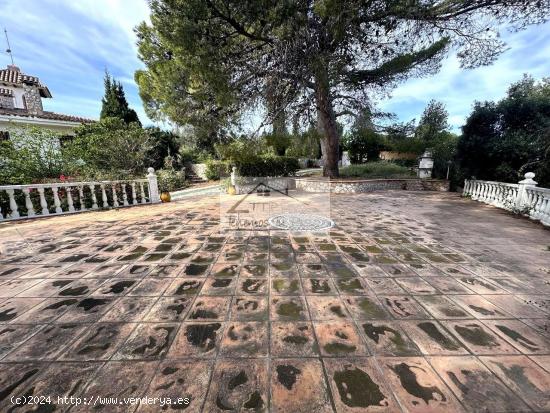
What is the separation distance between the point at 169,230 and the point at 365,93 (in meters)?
9.68

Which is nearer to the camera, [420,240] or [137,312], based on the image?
[137,312]

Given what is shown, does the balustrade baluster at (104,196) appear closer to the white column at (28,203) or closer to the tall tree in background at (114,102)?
the white column at (28,203)

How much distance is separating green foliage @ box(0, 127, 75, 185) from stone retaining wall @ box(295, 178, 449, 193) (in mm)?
9437

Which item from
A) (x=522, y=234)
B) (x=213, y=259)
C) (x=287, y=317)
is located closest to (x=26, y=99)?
(x=213, y=259)

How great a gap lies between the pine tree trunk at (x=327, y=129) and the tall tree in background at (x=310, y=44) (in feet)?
0.22

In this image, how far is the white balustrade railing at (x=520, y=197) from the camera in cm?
553

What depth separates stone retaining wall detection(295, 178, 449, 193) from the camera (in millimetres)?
10578

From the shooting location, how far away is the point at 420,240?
421 cm

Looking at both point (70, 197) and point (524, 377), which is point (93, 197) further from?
point (524, 377)

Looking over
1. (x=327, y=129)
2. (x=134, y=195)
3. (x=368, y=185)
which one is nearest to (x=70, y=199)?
(x=134, y=195)

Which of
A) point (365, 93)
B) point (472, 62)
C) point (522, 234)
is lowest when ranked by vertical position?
point (522, 234)

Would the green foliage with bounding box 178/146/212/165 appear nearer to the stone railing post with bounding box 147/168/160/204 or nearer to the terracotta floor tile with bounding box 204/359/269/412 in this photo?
the stone railing post with bounding box 147/168/160/204

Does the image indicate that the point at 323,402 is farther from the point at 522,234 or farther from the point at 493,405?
the point at 522,234

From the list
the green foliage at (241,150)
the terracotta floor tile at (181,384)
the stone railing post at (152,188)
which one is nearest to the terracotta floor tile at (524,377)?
the terracotta floor tile at (181,384)
